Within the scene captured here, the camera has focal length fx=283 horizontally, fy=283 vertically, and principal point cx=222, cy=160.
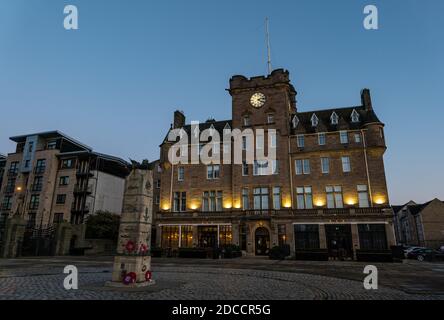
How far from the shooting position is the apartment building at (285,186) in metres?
34.1

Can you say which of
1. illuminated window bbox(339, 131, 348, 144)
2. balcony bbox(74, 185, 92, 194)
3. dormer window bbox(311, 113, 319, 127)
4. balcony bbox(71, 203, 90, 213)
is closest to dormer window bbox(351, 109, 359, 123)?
illuminated window bbox(339, 131, 348, 144)

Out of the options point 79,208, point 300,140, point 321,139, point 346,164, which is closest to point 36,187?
point 79,208

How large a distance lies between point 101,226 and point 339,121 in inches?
1510

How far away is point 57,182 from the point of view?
51.5 meters

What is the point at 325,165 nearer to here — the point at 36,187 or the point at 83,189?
the point at 83,189

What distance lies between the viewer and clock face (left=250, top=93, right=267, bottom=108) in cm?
4119

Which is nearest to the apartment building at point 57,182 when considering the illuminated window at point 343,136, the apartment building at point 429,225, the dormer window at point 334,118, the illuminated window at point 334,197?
the illuminated window at point 334,197

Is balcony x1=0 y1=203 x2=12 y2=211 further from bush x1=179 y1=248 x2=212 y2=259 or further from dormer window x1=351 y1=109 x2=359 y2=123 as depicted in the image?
dormer window x1=351 y1=109 x2=359 y2=123

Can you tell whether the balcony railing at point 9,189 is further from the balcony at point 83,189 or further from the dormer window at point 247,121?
the dormer window at point 247,121
